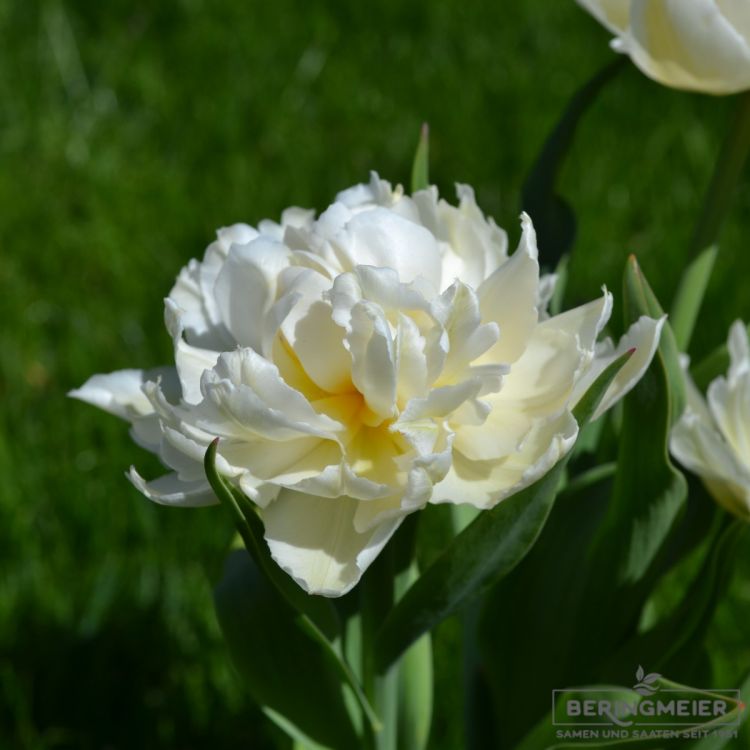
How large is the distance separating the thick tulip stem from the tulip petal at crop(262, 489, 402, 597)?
411 mm

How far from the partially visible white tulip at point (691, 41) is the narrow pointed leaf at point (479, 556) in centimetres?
28

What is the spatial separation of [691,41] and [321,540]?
0.44 m

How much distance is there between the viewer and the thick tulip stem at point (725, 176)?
2.97 ft

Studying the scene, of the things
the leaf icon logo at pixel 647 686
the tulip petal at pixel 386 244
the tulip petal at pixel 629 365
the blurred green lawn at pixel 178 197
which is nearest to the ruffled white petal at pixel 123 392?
the tulip petal at pixel 386 244

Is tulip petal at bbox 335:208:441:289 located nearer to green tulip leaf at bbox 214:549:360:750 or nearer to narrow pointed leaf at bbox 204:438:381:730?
narrow pointed leaf at bbox 204:438:381:730

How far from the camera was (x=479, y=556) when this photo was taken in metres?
0.72

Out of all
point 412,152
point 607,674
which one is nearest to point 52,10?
point 412,152

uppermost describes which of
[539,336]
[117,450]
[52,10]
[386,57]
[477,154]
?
[52,10]

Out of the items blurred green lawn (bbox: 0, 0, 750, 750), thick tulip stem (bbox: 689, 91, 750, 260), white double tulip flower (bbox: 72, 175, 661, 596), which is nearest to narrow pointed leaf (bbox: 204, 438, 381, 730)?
white double tulip flower (bbox: 72, 175, 661, 596)

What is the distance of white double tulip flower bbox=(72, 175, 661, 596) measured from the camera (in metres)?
0.63

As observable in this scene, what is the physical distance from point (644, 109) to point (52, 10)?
1305mm

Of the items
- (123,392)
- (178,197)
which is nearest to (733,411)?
(123,392)

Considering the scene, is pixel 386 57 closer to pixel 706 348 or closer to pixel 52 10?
pixel 52 10

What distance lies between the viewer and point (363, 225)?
2.20ft
